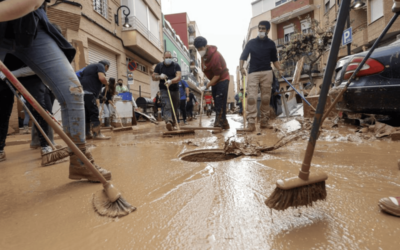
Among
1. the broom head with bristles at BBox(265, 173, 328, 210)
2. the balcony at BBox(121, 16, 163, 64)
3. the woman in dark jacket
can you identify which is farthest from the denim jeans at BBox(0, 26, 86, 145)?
the balcony at BBox(121, 16, 163, 64)

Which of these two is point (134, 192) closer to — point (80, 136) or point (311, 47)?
point (80, 136)

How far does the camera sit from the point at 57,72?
1.60 meters

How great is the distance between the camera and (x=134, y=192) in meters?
1.48

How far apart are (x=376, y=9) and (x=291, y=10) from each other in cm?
1609

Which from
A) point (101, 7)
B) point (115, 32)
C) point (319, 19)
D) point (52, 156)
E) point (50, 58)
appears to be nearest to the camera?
point (50, 58)

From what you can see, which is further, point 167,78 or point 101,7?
point 101,7

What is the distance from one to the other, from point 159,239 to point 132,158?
1.78 m

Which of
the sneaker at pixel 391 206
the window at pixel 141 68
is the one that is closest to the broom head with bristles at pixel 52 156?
the sneaker at pixel 391 206

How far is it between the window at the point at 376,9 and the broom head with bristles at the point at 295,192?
60.6 ft

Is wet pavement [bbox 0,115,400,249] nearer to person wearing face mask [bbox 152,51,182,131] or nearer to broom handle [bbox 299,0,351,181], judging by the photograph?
broom handle [bbox 299,0,351,181]

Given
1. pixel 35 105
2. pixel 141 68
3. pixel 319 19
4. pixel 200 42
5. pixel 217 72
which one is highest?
→ pixel 319 19

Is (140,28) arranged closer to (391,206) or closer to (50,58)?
(50,58)

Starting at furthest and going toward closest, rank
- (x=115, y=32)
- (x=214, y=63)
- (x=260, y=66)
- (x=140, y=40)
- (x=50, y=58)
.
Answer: (x=140, y=40)
(x=115, y=32)
(x=214, y=63)
(x=260, y=66)
(x=50, y=58)

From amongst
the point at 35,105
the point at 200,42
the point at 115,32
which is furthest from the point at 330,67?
the point at 115,32
